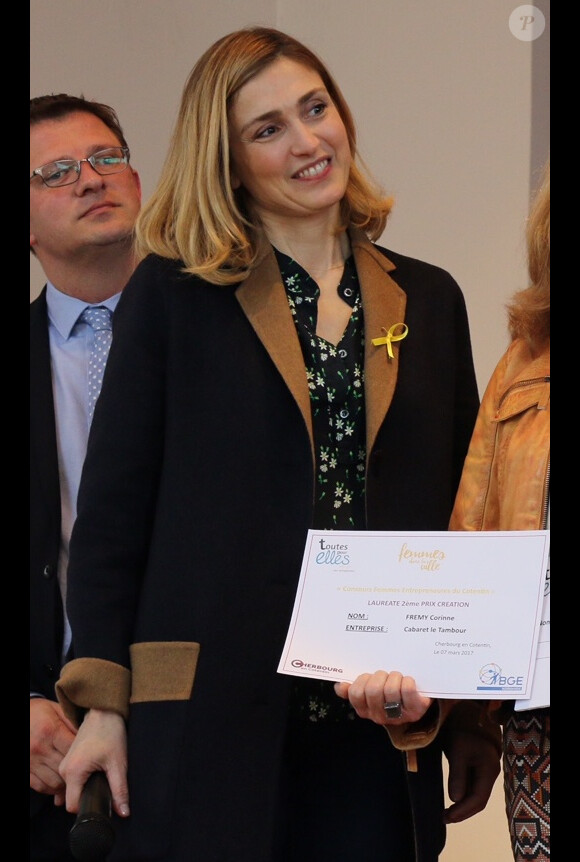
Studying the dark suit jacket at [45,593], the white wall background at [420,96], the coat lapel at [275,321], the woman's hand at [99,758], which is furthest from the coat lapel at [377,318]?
the white wall background at [420,96]

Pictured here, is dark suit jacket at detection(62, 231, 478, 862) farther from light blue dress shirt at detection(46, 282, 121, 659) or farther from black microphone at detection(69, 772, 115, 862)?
light blue dress shirt at detection(46, 282, 121, 659)

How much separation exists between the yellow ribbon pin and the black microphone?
82 centimetres

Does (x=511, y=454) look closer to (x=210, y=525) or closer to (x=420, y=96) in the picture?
(x=210, y=525)

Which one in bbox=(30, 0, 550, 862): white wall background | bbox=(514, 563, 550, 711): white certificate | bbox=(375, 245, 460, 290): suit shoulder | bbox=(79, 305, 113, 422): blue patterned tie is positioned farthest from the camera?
bbox=(30, 0, 550, 862): white wall background

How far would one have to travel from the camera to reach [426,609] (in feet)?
5.64

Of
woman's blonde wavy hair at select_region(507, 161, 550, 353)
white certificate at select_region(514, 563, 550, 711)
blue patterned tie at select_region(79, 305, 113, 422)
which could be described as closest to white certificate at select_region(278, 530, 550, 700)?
white certificate at select_region(514, 563, 550, 711)

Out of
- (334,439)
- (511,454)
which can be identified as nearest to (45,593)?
(334,439)

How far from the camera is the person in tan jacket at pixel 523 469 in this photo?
167cm

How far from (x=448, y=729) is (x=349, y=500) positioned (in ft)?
1.28

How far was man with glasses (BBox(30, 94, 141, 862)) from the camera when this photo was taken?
237 centimetres

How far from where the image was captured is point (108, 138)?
267cm

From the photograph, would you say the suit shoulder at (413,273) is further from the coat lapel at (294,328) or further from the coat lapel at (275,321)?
the coat lapel at (275,321)
